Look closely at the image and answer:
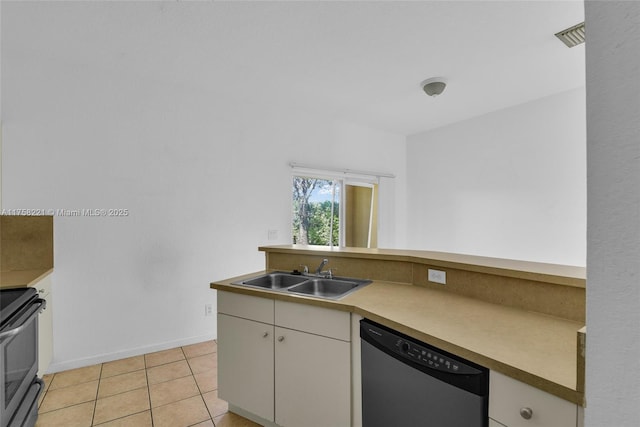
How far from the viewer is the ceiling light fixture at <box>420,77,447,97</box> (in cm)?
290

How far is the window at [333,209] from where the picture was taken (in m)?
3.97

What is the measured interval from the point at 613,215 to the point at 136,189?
320 cm

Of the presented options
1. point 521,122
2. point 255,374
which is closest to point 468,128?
point 521,122

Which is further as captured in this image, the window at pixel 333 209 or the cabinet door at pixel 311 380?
the window at pixel 333 209

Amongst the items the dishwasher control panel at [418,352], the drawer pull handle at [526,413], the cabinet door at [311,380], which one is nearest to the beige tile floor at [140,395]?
the cabinet door at [311,380]

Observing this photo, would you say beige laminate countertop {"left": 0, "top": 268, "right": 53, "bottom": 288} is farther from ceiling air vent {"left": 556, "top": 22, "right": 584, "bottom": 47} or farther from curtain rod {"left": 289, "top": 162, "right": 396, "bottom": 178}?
ceiling air vent {"left": 556, "top": 22, "right": 584, "bottom": 47}

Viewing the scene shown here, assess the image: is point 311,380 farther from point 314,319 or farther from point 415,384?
point 415,384

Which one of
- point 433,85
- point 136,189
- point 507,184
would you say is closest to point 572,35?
point 433,85

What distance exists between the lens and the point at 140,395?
218 cm

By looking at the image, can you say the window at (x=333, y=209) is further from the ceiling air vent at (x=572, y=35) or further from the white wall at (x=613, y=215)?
the white wall at (x=613, y=215)

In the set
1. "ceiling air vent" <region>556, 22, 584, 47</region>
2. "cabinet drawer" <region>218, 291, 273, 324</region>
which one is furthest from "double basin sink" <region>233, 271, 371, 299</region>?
"ceiling air vent" <region>556, 22, 584, 47</region>

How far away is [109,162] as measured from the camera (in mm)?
2715

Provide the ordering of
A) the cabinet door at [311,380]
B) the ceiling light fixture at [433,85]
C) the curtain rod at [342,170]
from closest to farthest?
the cabinet door at [311,380] < the ceiling light fixture at [433,85] < the curtain rod at [342,170]

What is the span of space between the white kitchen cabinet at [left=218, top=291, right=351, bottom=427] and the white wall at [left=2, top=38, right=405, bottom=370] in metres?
1.34
